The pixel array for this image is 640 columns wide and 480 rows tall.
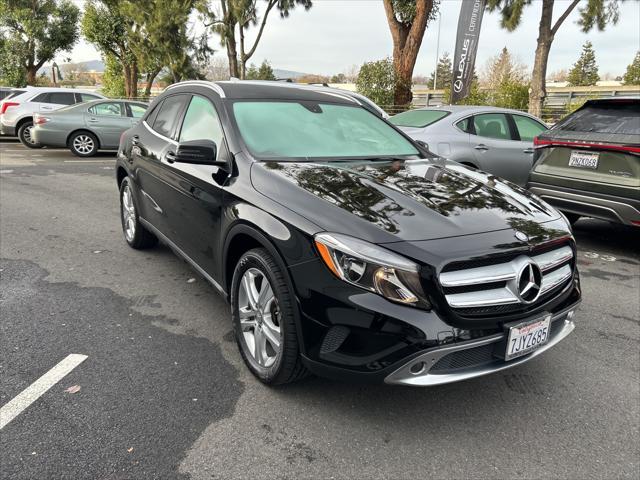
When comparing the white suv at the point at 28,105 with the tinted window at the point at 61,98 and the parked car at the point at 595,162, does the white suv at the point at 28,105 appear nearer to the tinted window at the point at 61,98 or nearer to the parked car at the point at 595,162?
the tinted window at the point at 61,98

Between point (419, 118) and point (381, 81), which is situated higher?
point (381, 81)

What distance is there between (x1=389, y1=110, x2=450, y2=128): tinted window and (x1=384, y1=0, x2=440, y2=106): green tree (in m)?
9.55

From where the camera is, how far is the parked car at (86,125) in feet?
39.9

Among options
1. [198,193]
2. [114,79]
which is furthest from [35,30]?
[198,193]

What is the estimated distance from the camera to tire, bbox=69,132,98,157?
1248 cm

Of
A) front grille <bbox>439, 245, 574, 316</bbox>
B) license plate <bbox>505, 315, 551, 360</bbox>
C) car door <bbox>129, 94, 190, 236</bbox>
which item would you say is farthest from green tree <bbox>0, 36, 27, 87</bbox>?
license plate <bbox>505, 315, 551, 360</bbox>

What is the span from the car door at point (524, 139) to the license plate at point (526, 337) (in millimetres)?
5374

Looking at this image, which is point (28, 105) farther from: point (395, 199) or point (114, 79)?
point (114, 79)

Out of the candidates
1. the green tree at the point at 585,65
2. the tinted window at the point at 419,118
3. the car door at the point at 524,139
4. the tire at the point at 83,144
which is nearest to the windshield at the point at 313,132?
the tinted window at the point at 419,118

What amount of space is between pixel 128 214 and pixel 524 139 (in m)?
5.80

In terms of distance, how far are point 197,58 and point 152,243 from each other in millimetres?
22893

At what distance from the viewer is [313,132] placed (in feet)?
11.3

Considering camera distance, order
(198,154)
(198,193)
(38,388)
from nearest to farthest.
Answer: (38,388)
(198,154)
(198,193)

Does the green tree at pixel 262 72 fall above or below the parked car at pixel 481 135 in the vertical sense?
above
